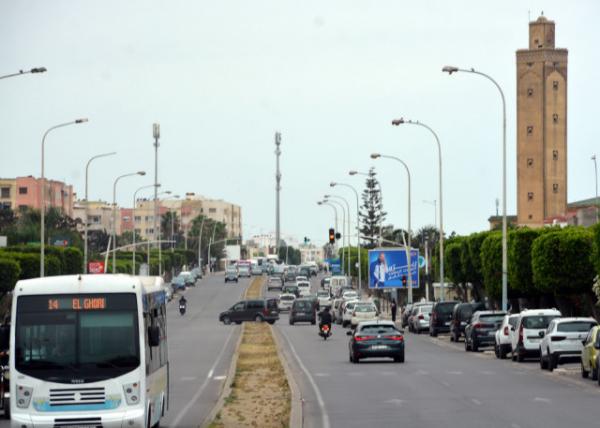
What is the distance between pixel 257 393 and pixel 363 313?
4478 centimetres

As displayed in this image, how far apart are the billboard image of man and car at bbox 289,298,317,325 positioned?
12.2 m

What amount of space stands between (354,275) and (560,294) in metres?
105

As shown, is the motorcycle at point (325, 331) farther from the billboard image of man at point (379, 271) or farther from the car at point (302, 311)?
the billboard image of man at point (379, 271)

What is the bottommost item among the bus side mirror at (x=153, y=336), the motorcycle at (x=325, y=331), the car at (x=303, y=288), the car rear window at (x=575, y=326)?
the motorcycle at (x=325, y=331)

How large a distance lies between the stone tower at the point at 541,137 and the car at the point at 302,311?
53.3m

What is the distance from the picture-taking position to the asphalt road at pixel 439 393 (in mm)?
23797

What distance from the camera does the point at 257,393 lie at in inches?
1238

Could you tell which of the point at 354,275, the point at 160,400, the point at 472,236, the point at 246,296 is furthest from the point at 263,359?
the point at 354,275

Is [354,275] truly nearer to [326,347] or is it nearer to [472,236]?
[472,236]

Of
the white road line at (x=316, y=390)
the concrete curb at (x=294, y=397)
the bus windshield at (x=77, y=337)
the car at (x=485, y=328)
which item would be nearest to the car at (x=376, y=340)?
the white road line at (x=316, y=390)

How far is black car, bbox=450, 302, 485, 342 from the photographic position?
6109 centimetres

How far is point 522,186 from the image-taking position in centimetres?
13775

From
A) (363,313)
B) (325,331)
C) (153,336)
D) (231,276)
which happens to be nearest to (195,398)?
(153,336)

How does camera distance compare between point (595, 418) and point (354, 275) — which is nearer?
point (595, 418)
